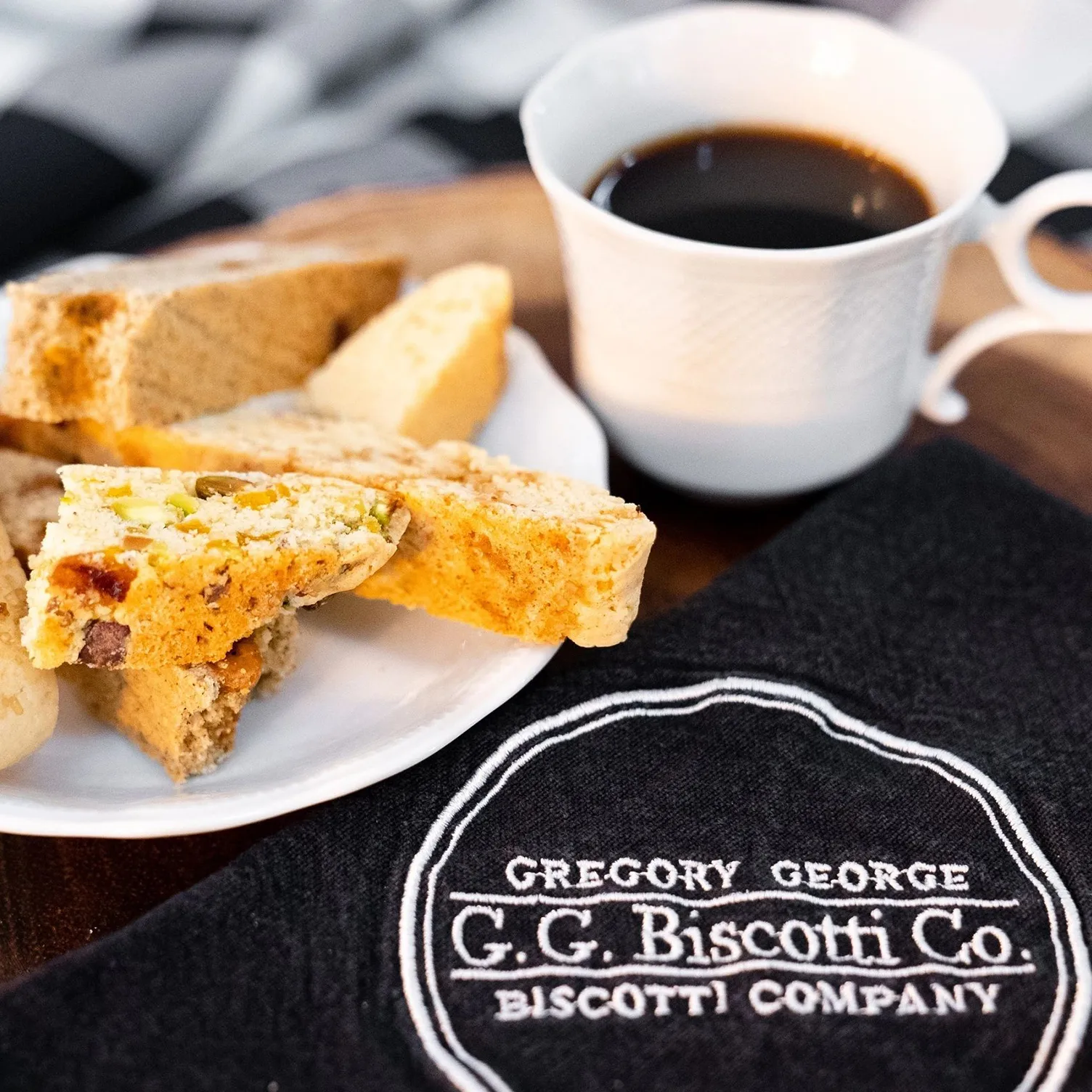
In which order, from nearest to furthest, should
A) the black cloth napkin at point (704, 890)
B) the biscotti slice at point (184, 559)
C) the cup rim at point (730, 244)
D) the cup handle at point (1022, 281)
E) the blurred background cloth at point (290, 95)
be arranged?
the black cloth napkin at point (704, 890)
the biscotti slice at point (184, 559)
the cup rim at point (730, 244)
the cup handle at point (1022, 281)
the blurred background cloth at point (290, 95)

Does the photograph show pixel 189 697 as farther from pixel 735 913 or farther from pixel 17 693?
pixel 735 913

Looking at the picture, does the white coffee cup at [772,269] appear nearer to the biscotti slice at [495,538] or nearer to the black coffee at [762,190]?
the black coffee at [762,190]

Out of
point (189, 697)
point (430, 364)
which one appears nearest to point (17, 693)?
point (189, 697)

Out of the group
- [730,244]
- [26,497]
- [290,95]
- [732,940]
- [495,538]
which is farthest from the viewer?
[290,95]

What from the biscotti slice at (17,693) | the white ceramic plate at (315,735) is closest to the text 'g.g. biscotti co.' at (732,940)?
the white ceramic plate at (315,735)

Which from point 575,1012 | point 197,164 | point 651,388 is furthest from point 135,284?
point 197,164

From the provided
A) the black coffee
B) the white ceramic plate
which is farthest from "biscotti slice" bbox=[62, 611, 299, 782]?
the black coffee
